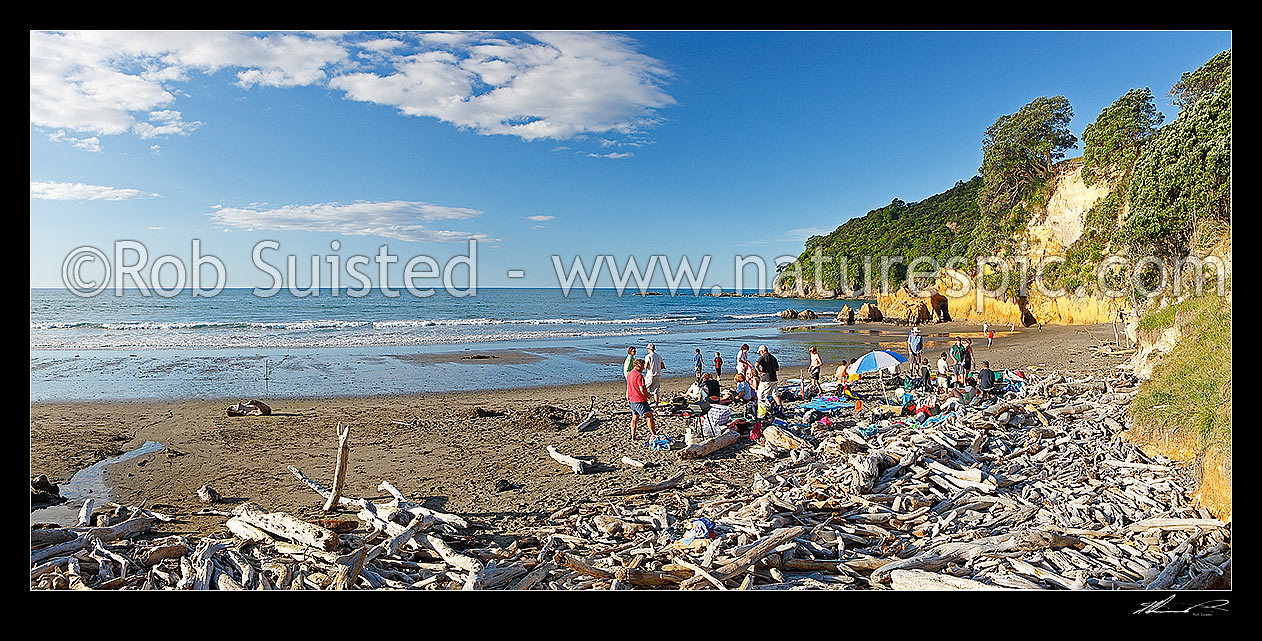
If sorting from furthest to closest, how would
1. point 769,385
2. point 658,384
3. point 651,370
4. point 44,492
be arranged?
point 769,385
point 658,384
point 651,370
point 44,492

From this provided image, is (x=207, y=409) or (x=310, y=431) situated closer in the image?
(x=310, y=431)

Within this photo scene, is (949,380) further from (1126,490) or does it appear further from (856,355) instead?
(856,355)

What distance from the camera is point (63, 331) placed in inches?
1292

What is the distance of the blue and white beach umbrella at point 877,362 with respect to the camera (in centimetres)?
1426

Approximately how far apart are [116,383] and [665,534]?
18513 millimetres

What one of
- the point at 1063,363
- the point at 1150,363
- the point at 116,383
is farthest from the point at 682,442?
the point at 116,383

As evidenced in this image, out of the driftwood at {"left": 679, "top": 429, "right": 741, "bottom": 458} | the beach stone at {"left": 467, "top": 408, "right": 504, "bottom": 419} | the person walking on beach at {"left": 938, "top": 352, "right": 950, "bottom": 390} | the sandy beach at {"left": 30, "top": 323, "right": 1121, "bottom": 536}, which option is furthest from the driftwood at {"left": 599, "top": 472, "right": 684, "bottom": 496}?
the person walking on beach at {"left": 938, "top": 352, "right": 950, "bottom": 390}

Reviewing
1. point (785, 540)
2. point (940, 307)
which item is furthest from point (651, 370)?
point (940, 307)

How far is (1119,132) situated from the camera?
3072 cm

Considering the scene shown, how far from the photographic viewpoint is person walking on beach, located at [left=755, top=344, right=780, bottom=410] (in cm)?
1130

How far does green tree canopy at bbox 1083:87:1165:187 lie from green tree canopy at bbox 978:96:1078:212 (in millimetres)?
7187
